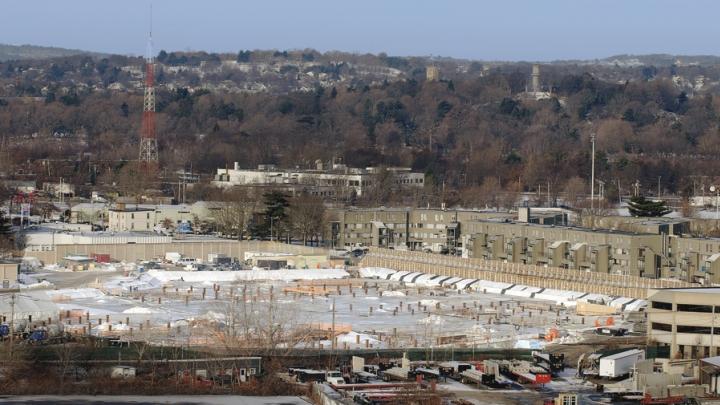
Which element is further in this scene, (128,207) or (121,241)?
(128,207)

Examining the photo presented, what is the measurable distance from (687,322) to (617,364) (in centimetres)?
146

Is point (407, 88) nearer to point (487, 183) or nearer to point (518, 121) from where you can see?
point (518, 121)

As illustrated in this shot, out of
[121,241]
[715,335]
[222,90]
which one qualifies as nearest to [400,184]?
[121,241]

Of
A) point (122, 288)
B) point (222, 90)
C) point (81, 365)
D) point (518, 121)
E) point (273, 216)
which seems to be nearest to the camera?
point (81, 365)

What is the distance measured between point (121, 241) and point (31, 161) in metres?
20.8

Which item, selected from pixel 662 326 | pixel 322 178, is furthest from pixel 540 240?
pixel 322 178

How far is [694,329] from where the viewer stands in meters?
18.2

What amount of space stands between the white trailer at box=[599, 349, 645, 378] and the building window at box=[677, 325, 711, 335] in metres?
1.04

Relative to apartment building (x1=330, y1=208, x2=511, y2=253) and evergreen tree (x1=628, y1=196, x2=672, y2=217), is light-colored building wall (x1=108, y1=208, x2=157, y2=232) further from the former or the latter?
evergreen tree (x1=628, y1=196, x2=672, y2=217)

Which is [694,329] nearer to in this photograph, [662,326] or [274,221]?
[662,326]

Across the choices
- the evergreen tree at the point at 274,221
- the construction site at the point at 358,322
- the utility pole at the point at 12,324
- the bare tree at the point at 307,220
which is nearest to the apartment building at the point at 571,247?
the construction site at the point at 358,322

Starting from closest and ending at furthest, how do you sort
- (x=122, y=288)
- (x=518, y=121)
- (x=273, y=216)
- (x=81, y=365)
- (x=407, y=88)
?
(x=81, y=365), (x=122, y=288), (x=273, y=216), (x=518, y=121), (x=407, y=88)

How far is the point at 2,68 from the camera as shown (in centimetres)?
11081

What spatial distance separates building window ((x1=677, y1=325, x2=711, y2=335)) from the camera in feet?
59.7
